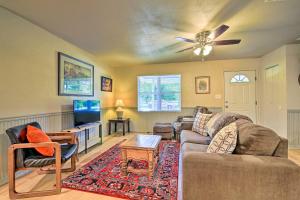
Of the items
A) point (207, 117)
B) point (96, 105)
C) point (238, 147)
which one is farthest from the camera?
point (96, 105)

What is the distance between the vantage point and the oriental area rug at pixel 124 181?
2070mm

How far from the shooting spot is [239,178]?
59.4 inches

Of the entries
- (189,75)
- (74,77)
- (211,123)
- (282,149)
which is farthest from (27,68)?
(189,75)

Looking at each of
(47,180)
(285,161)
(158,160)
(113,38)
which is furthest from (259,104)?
(47,180)

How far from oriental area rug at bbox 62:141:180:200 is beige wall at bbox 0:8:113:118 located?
1316 mm

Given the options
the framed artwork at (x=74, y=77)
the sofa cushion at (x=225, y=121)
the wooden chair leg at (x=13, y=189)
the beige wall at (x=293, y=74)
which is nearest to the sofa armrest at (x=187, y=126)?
the sofa cushion at (x=225, y=121)

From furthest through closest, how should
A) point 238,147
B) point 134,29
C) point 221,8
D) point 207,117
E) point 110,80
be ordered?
point 110,80 → point 207,117 → point 134,29 → point 221,8 → point 238,147

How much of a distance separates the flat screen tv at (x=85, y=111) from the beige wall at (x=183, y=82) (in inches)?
76.7

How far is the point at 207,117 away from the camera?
11.1 feet

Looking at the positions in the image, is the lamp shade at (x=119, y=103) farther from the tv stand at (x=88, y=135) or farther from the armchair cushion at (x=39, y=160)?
the armchair cushion at (x=39, y=160)

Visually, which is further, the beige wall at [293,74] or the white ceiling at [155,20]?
the beige wall at [293,74]

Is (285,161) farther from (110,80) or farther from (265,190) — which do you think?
(110,80)

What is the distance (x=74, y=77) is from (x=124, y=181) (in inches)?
102

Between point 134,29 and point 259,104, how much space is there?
4.52 metres
